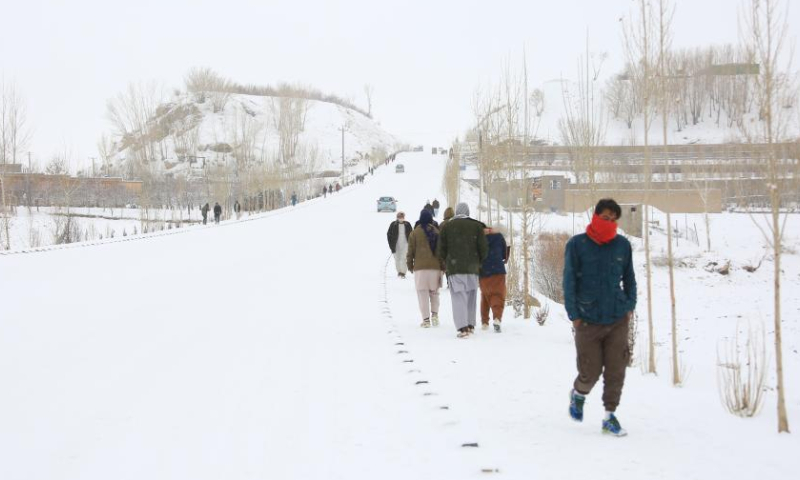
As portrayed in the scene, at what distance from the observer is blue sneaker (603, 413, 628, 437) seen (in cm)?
549

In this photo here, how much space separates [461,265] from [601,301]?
4281 mm

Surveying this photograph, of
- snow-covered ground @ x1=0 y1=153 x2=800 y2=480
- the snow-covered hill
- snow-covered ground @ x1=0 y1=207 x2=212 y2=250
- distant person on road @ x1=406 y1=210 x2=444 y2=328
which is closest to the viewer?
snow-covered ground @ x1=0 y1=153 x2=800 y2=480

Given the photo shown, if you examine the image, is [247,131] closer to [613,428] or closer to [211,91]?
[211,91]

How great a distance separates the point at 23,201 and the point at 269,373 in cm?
5478

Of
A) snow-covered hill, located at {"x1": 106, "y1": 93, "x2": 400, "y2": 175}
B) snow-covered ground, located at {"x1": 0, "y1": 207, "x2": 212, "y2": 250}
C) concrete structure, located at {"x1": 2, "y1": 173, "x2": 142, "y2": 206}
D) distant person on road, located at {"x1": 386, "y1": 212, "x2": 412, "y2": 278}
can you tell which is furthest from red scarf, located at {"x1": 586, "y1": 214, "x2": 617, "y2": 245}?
snow-covered hill, located at {"x1": 106, "y1": 93, "x2": 400, "y2": 175}

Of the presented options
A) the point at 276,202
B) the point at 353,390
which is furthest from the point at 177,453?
the point at 276,202

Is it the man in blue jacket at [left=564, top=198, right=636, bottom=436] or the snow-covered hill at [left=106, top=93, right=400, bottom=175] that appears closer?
the man in blue jacket at [left=564, top=198, right=636, bottom=436]

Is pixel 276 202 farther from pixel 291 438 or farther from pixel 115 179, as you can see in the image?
pixel 291 438

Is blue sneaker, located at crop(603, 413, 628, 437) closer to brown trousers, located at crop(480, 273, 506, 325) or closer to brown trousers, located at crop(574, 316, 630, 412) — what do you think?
brown trousers, located at crop(574, 316, 630, 412)

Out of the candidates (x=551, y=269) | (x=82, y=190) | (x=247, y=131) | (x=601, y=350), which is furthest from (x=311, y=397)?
(x=247, y=131)

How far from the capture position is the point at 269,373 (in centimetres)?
778

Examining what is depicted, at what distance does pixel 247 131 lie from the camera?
115812 millimetres

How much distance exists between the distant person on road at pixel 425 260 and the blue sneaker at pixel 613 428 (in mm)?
5305

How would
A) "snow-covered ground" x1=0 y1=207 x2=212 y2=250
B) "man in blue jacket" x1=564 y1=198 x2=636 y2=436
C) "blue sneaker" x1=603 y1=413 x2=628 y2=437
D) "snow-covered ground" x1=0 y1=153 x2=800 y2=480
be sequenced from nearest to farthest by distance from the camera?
"snow-covered ground" x1=0 y1=153 x2=800 y2=480 < "blue sneaker" x1=603 y1=413 x2=628 y2=437 < "man in blue jacket" x1=564 y1=198 x2=636 y2=436 < "snow-covered ground" x1=0 y1=207 x2=212 y2=250
